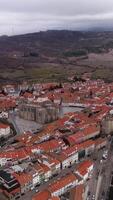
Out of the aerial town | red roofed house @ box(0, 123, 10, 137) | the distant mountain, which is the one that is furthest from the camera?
the distant mountain

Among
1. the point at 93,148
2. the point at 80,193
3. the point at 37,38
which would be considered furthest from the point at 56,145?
the point at 37,38

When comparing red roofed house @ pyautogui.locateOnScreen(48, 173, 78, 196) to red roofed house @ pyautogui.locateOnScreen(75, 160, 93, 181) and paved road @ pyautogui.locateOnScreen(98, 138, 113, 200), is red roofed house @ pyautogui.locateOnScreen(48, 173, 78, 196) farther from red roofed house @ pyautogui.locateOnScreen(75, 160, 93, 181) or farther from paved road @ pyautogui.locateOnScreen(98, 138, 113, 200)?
paved road @ pyautogui.locateOnScreen(98, 138, 113, 200)

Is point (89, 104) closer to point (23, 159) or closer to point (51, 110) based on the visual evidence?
point (51, 110)

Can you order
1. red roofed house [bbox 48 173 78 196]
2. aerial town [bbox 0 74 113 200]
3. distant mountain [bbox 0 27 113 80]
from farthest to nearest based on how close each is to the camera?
distant mountain [bbox 0 27 113 80]
aerial town [bbox 0 74 113 200]
red roofed house [bbox 48 173 78 196]

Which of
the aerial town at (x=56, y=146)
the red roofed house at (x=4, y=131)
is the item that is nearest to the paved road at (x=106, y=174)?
the aerial town at (x=56, y=146)

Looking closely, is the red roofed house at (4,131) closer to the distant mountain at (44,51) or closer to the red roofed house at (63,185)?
the red roofed house at (63,185)

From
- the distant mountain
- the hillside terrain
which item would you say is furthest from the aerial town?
the distant mountain
